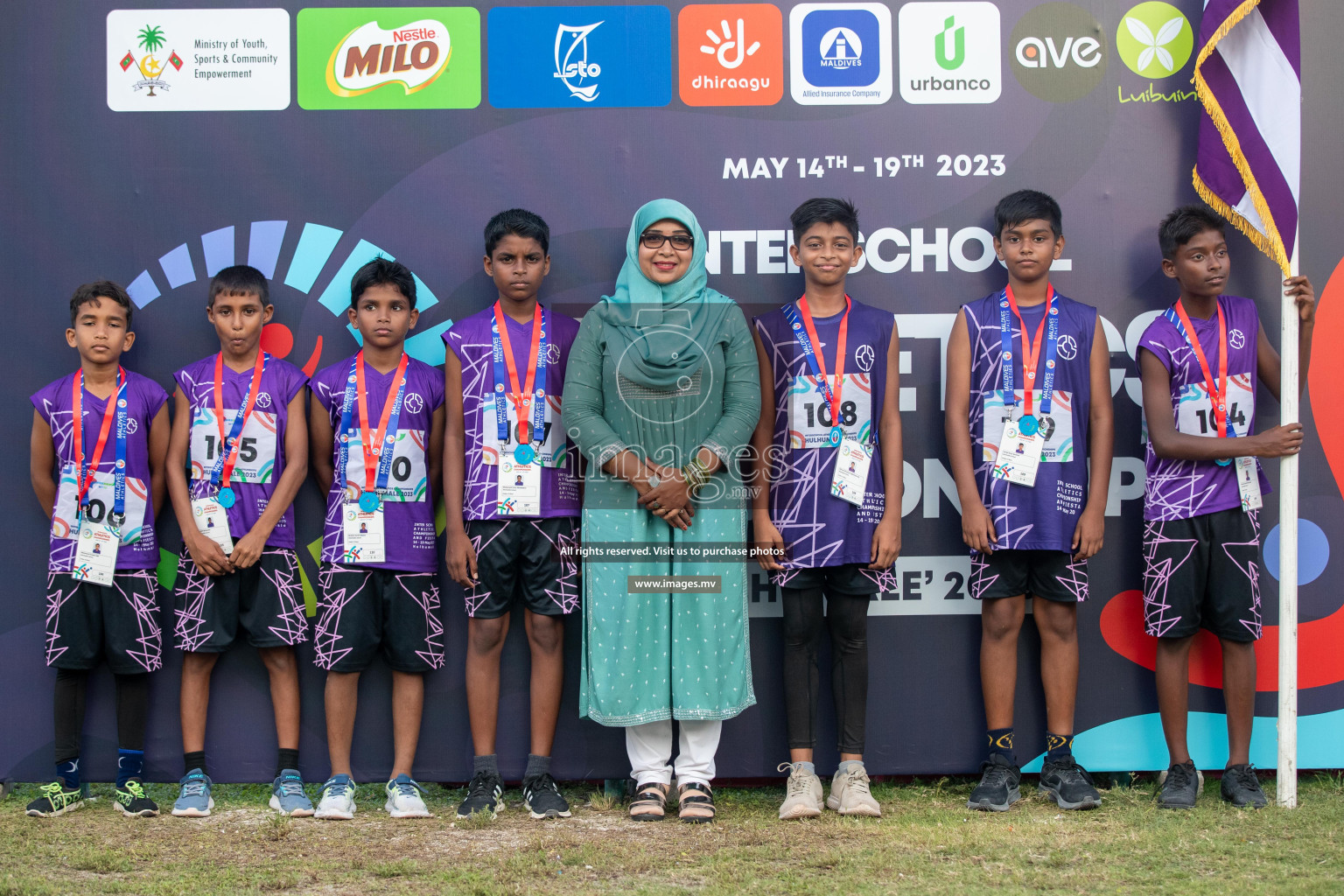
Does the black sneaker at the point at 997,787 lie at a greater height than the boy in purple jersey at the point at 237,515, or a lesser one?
lesser

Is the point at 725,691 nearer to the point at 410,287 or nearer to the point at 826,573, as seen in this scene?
the point at 826,573

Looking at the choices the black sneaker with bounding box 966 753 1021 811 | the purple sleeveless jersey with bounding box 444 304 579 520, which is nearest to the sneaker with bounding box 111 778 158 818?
the purple sleeveless jersey with bounding box 444 304 579 520

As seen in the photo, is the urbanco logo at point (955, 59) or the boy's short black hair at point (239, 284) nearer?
Result: the boy's short black hair at point (239, 284)

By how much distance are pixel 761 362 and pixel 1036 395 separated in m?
0.93

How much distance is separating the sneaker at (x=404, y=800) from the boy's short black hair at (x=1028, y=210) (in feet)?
9.13

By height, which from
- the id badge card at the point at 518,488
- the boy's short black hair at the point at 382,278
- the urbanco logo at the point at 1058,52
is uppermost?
the urbanco logo at the point at 1058,52

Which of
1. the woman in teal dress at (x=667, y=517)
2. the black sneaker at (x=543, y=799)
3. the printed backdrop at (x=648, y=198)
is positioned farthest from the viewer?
the printed backdrop at (x=648, y=198)

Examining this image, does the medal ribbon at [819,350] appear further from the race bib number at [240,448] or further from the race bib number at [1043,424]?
the race bib number at [240,448]

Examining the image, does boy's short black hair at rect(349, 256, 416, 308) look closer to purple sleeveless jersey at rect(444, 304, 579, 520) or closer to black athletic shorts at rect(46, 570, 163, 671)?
purple sleeveless jersey at rect(444, 304, 579, 520)

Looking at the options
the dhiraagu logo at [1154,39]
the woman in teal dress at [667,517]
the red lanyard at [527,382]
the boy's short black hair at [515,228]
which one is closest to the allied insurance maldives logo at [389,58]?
the boy's short black hair at [515,228]

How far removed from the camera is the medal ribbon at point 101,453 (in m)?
3.45

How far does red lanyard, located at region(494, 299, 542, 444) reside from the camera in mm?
3455

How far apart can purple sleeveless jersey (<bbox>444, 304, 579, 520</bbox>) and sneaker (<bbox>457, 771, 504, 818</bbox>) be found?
34.9 inches

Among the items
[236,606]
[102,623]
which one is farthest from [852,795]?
[102,623]
